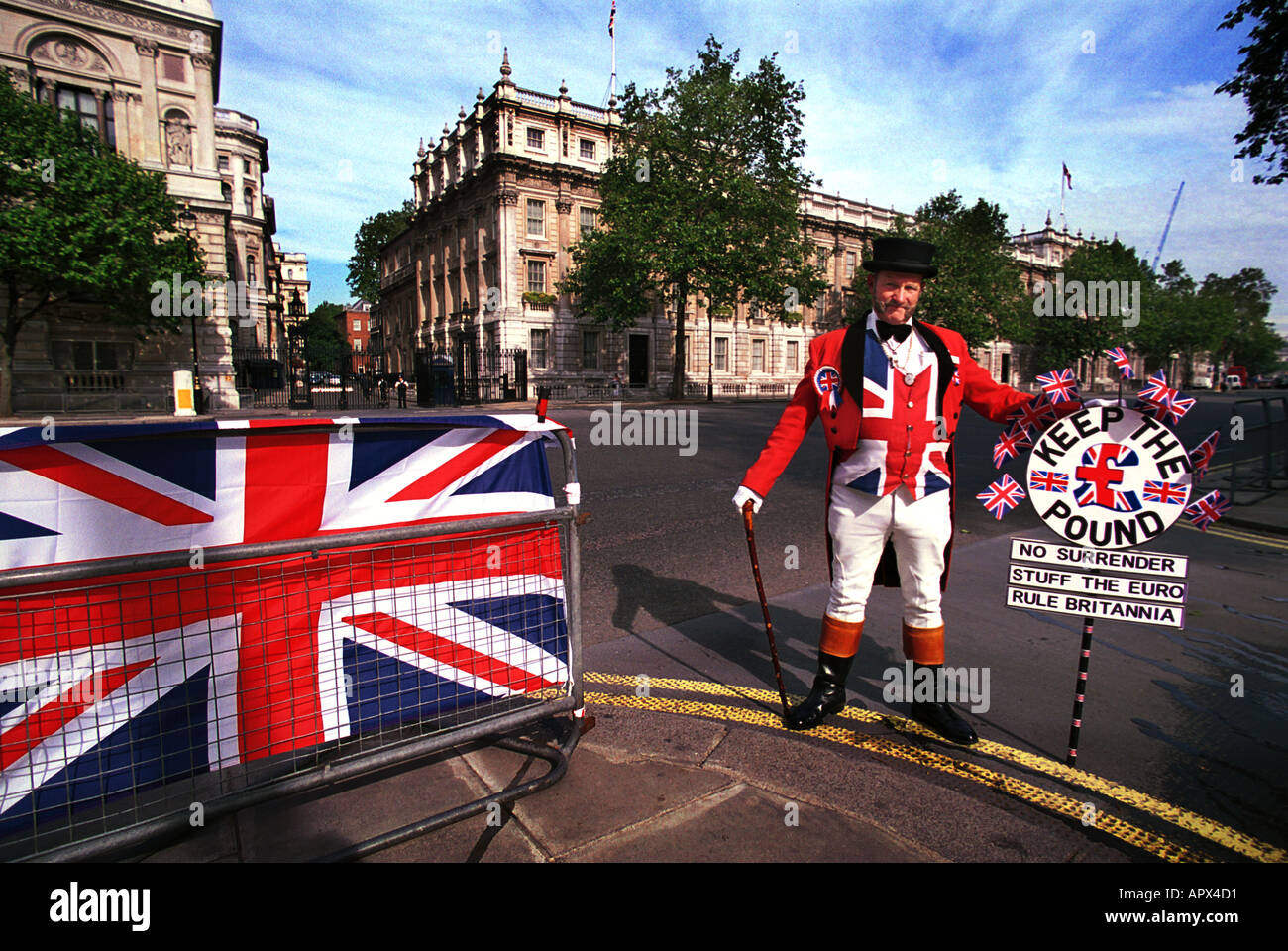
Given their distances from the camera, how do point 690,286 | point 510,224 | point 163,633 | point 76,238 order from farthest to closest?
point 510,224 < point 690,286 < point 76,238 < point 163,633

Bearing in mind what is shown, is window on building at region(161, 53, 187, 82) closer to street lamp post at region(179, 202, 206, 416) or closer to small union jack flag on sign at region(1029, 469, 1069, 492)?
street lamp post at region(179, 202, 206, 416)

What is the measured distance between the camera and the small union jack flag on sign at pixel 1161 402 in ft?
8.22

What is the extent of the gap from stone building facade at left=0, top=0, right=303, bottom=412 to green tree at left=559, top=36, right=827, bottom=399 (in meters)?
16.9

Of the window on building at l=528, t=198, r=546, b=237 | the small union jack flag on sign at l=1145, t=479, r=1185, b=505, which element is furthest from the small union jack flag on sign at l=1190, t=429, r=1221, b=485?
the window on building at l=528, t=198, r=546, b=237

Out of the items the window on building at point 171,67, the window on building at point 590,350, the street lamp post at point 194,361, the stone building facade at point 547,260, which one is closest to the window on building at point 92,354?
the street lamp post at point 194,361

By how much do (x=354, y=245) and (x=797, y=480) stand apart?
7356 centimetres

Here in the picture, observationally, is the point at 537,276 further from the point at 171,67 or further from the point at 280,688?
the point at 280,688

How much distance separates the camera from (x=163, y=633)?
226 centimetres

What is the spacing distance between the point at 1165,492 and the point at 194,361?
32.7 meters

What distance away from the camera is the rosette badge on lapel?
3.11 metres

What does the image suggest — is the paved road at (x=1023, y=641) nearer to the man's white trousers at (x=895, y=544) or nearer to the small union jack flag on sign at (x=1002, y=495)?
the man's white trousers at (x=895, y=544)

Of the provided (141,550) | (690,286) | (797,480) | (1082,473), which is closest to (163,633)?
(141,550)

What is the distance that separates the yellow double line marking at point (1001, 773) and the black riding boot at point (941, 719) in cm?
4
